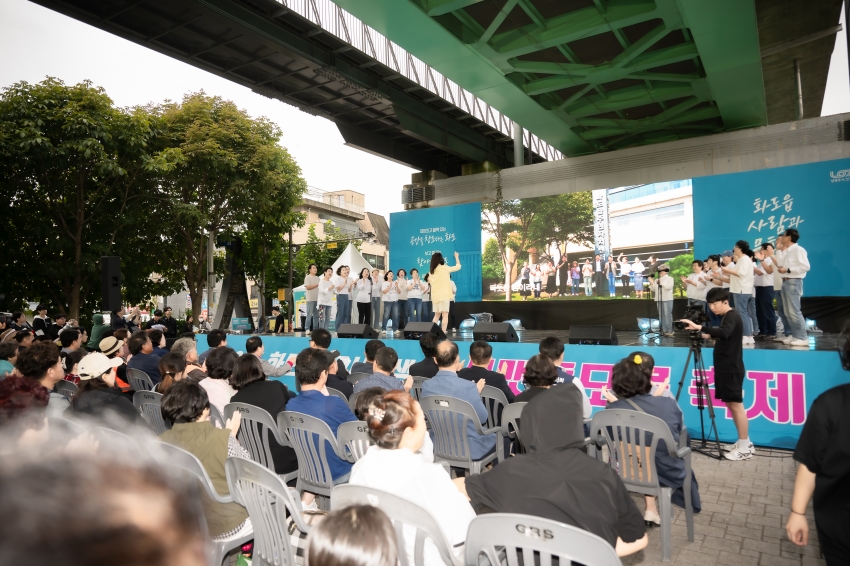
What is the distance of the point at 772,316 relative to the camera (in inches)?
342

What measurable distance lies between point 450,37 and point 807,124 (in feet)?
29.8

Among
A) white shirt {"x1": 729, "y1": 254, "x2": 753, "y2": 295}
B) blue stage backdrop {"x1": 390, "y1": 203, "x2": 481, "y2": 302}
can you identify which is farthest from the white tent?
white shirt {"x1": 729, "y1": 254, "x2": 753, "y2": 295}

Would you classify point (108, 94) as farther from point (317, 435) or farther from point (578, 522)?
point (578, 522)

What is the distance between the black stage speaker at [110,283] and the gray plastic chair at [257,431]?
8.56 m

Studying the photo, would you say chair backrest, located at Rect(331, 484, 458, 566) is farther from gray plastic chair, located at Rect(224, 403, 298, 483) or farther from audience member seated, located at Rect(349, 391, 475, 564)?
gray plastic chair, located at Rect(224, 403, 298, 483)

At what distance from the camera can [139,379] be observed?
5.93 meters

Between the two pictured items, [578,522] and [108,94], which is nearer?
[578,522]

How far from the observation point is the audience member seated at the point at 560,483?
6.47ft

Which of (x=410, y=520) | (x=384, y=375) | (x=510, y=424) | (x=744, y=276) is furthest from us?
(x=744, y=276)

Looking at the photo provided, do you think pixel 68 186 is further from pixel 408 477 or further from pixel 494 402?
pixel 408 477

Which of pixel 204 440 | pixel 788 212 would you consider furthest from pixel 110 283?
pixel 788 212

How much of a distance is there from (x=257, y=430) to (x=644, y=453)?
2659 mm

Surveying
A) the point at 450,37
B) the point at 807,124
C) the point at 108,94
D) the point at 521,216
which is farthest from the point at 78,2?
the point at 807,124

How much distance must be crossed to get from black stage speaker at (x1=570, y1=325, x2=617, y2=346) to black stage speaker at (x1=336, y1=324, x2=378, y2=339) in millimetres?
4001
